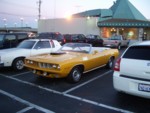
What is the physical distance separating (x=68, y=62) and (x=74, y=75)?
2.16 feet

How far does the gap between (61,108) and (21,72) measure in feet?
16.0

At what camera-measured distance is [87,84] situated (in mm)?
7727

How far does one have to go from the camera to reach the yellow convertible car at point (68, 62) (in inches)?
286

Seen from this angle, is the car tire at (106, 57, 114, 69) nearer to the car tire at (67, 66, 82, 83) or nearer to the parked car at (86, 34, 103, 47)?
the car tire at (67, 66, 82, 83)

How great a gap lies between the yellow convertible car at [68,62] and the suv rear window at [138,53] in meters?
2.30

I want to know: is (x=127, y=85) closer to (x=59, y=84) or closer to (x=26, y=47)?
(x=59, y=84)

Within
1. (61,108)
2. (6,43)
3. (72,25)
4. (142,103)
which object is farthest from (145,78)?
(72,25)

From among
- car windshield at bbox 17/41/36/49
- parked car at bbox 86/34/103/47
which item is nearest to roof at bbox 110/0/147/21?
parked car at bbox 86/34/103/47

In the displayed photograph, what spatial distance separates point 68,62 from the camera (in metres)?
7.40

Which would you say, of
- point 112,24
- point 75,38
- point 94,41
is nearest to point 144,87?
point 94,41

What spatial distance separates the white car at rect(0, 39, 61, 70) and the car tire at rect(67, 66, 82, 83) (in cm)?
332

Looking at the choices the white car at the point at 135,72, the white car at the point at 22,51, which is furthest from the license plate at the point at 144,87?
the white car at the point at 22,51

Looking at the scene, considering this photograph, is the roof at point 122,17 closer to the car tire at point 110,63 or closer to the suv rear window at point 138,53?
the car tire at point 110,63

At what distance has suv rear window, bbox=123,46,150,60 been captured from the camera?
546 centimetres
